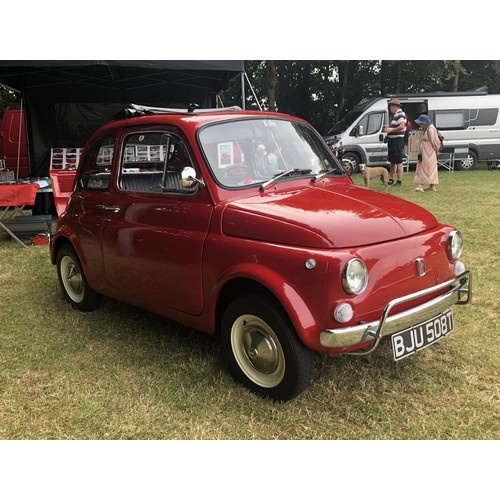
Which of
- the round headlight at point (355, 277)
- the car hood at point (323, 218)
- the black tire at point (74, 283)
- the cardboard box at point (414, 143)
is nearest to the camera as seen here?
the round headlight at point (355, 277)

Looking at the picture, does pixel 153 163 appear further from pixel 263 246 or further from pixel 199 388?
pixel 199 388

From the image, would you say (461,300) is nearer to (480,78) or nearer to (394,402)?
(394,402)

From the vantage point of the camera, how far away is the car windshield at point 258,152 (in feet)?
11.0

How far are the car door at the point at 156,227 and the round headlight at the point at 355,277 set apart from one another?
3.39ft

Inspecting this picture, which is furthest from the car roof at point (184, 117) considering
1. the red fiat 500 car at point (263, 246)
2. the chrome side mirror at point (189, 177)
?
the chrome side mirror at point (189, 177)

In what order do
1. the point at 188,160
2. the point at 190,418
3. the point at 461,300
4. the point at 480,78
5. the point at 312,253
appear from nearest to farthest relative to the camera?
1. the point at 312,253
2. the point at 190,418
3. the point at 461,300
4. the point at 188,160
5. the point at 480,78

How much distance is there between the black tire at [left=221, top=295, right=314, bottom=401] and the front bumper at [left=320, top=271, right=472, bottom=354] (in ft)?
0.78

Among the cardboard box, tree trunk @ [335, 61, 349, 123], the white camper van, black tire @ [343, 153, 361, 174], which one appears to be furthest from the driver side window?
tree trunk @ [335, 61, 349, 123]

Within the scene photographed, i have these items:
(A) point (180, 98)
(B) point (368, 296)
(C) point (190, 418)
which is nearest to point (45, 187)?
(A) point (180, 98)

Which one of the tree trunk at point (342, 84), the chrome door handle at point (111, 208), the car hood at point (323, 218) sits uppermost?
the tree trunk at point (342, 84)

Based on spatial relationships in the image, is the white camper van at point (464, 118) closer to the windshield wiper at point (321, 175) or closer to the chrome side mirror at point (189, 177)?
the windshield wiper at point (321, 175)

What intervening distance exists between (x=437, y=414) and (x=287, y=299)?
113 centimetres

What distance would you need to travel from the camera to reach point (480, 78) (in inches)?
1091

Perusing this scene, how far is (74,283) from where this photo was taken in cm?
480
